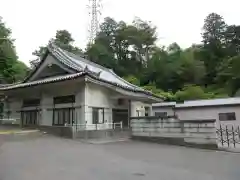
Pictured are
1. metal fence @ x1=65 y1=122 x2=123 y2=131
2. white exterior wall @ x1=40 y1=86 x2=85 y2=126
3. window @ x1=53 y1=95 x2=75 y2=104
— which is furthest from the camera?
window @ x1=53 y1=95 x2=75 y2=104

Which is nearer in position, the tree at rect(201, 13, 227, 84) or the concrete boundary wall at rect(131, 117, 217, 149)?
the concrete boundary wall at rect(131, 117, 217, 149)

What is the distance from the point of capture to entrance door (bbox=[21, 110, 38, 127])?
876 inches

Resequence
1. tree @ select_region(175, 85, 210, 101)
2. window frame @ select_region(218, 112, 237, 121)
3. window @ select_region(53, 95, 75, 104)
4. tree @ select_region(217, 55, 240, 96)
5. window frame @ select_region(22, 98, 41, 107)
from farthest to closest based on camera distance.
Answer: tree @ select_region(217, 55, 240, 96) → tree @ select_region(175, 85, 210, 101) → window frame @ select_region(218, 112, 237, 121) → window frame @ select_region(22, 98, 41, 107) → window @ select_region(53, 95, 75, 104)

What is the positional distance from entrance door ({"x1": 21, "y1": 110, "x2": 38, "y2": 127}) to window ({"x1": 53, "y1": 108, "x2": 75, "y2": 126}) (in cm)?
224

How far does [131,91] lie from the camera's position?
21094mm

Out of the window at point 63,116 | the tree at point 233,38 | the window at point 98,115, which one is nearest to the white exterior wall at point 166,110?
the window at point 98,115

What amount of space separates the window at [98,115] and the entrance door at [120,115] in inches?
67.1

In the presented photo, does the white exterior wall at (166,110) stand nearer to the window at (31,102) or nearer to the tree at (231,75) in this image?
the window at (31,102)

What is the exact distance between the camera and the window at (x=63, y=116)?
19.9 m

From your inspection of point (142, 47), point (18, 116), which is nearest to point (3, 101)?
point (18, 116)

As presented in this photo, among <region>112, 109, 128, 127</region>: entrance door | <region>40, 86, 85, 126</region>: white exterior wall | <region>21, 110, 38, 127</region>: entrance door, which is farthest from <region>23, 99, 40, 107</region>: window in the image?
<region>112, 109, 128, 127</region>: entrance door

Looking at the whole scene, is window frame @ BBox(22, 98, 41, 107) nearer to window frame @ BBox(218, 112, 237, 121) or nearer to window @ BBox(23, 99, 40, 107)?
window @ BBox(23, 99, 40, 107)

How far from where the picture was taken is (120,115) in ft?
75.8

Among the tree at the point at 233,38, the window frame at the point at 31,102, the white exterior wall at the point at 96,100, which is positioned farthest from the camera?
the tree at the point at 233,38
